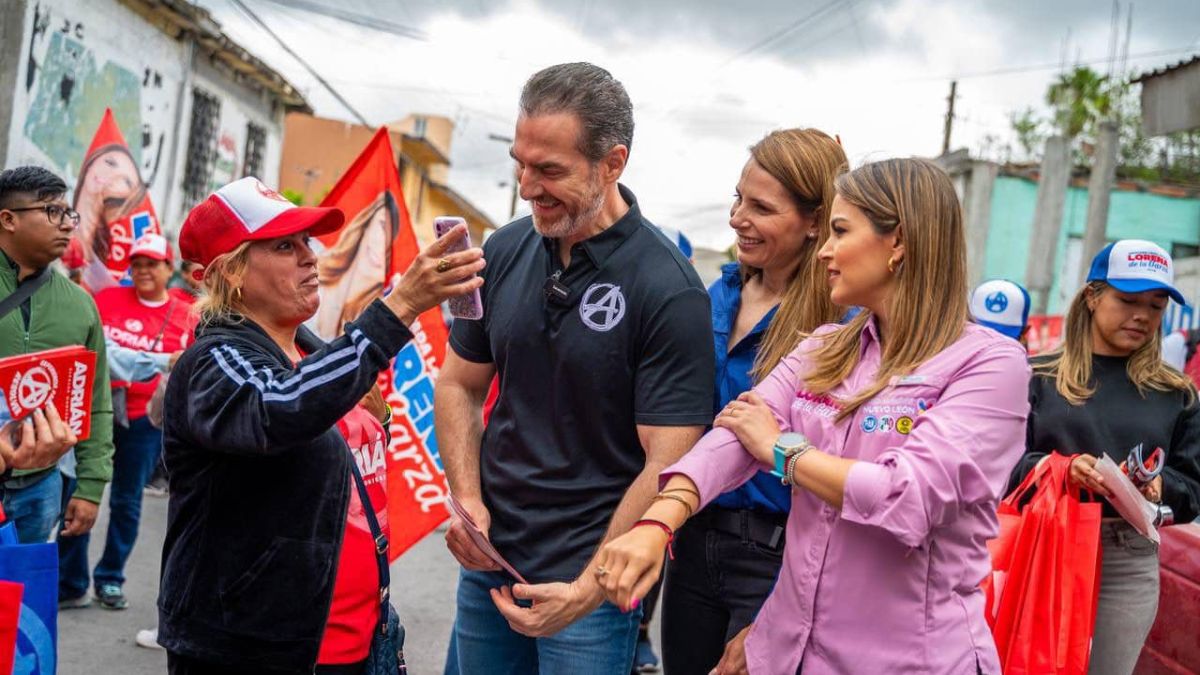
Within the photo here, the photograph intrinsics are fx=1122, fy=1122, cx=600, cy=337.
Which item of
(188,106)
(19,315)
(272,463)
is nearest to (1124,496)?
(272,463)

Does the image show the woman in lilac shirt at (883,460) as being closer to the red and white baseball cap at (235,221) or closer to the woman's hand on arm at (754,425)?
the woman's hand on arm at (754,425)

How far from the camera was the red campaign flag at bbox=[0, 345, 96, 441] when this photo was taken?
3.09m

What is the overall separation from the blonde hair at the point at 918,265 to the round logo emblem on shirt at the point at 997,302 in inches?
156

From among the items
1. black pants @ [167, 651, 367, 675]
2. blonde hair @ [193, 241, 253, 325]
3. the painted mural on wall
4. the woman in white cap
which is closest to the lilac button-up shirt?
black pants @ [167, 651, 367, 675]

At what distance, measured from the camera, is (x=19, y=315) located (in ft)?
15.9

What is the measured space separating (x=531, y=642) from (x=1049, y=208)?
20.6 m

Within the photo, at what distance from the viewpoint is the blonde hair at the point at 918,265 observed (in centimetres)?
249

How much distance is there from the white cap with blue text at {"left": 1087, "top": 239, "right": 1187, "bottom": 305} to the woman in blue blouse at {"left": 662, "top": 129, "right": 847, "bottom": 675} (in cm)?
163

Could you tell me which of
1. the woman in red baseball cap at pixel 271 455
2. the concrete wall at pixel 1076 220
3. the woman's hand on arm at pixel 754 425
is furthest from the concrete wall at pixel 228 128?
the woman's hand on arm at pixel 754 425

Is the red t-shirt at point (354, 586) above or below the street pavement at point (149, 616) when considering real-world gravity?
above

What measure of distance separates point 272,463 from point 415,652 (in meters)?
3.82

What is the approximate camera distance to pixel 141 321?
24.5 ft

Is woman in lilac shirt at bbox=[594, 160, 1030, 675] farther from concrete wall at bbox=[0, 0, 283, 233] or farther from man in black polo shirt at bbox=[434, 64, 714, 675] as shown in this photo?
concrete wall at bbox=[0, 0, 283, 233]

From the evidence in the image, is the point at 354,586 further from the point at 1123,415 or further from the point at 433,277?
the point at 1123,415
